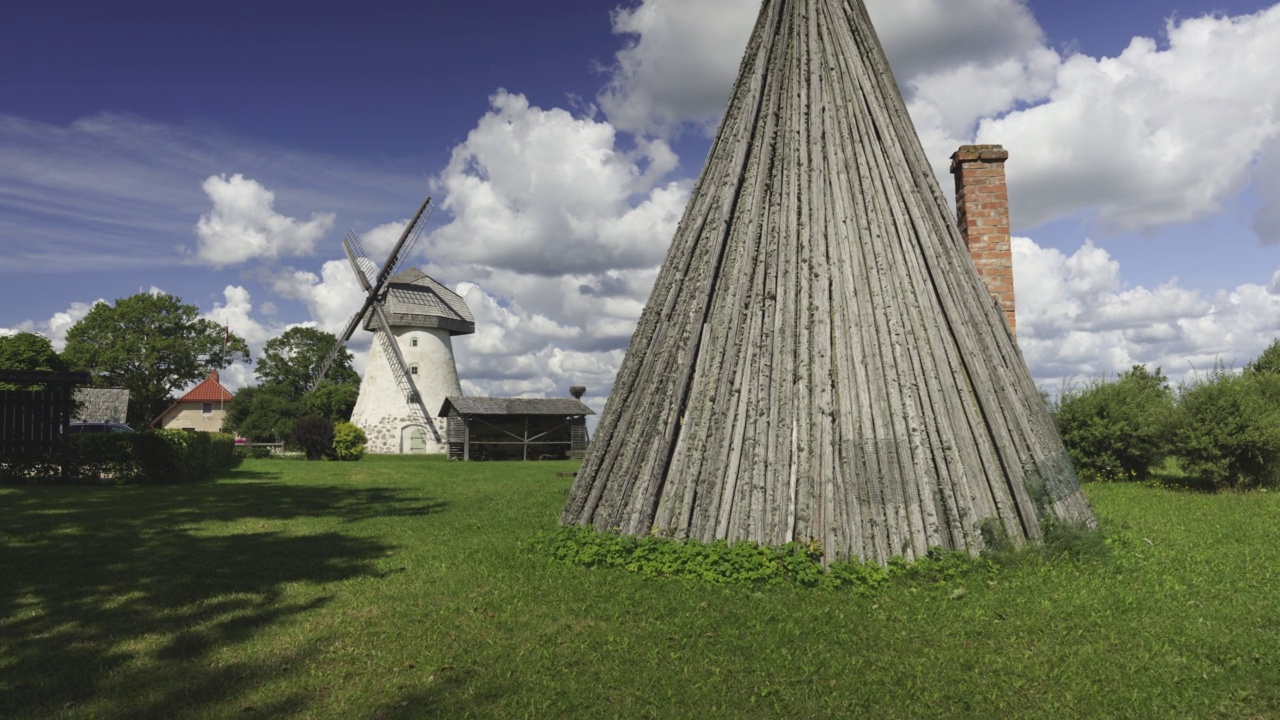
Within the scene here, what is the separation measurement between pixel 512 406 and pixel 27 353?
1627 cm

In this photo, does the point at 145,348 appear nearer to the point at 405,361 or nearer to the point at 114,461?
the point at 405,361

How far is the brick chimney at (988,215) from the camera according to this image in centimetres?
936

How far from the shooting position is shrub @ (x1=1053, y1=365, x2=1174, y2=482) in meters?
15.2

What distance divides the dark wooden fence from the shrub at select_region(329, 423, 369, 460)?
13.7m

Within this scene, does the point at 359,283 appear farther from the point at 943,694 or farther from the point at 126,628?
the point at 943,694

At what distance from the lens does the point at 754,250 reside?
7492 millimetres

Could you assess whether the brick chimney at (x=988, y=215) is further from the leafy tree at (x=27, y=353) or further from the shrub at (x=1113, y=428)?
the leafy tree at (x=27, y=353)

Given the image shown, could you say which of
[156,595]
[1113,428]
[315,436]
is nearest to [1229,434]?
[1113,428]

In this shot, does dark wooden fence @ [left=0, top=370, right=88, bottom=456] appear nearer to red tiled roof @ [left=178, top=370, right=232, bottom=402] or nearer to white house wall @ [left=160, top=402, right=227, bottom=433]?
red tiled roof @ [left=178, top=370, right=232, bottom=402]

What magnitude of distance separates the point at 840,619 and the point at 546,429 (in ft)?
95.2

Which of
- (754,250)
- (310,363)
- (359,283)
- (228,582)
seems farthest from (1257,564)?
(310,363)

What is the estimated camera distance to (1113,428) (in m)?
15.3

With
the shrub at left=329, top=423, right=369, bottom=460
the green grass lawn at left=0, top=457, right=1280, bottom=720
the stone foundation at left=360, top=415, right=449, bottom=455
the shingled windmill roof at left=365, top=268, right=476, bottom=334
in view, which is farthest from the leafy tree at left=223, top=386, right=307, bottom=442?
the green grass lawn at left=0, top=457, right=1280, bottom=720

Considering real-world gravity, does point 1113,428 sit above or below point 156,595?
above
